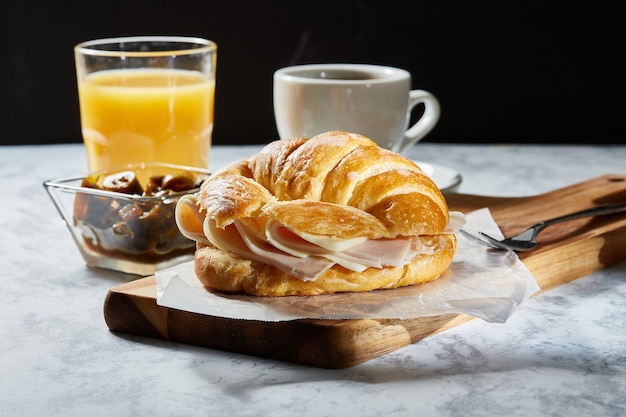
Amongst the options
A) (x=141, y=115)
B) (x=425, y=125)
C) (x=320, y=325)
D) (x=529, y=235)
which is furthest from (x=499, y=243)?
(x=141, y=115)

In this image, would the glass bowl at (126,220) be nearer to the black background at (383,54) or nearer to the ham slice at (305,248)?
the ham slice at (305,248)

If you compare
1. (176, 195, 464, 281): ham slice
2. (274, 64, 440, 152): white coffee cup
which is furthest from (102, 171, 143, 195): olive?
(274, 64, 440, 152): white coffee cup

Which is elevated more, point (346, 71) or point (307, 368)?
point (346, 71)

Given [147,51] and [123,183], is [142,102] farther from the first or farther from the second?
[123,183]

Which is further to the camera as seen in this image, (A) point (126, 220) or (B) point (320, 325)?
(A) point (126, 220)

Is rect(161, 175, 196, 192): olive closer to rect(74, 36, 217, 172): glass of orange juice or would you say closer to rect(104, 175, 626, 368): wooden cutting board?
rect(104, 175, 626, 368): wooden cutting board

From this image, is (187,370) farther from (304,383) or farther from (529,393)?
(529,393)
